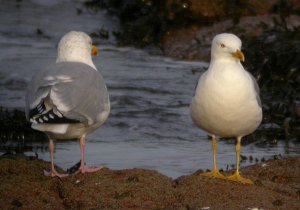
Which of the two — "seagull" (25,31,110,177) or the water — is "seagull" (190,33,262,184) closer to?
"seagull" (25,31,110,177)

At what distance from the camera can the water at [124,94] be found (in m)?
8.40

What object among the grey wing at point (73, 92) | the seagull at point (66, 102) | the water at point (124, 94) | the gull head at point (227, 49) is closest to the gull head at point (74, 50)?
the seagull at point (66, 102)

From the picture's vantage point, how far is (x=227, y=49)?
687cm

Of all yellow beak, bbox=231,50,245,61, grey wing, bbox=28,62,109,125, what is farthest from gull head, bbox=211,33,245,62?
grey wing, bbox=28,62,109,125

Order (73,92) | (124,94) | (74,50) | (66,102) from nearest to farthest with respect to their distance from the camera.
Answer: (66,102) < (73,92) < (74,50) < (124,94)

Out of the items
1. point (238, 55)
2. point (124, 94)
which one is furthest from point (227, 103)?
point (124, 94)

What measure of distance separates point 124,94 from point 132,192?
5934mm

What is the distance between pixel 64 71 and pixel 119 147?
237cm

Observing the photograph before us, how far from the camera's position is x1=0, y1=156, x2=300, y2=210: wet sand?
5594mm

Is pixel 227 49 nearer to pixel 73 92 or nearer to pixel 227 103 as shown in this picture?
pixel 227 103

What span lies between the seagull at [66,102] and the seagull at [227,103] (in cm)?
74

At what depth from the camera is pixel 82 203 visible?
5578 millimetres

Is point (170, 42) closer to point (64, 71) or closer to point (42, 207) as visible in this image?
point (64, 71)

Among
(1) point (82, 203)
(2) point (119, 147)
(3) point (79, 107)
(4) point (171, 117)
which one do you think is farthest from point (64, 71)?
(4) point (171, 117)
